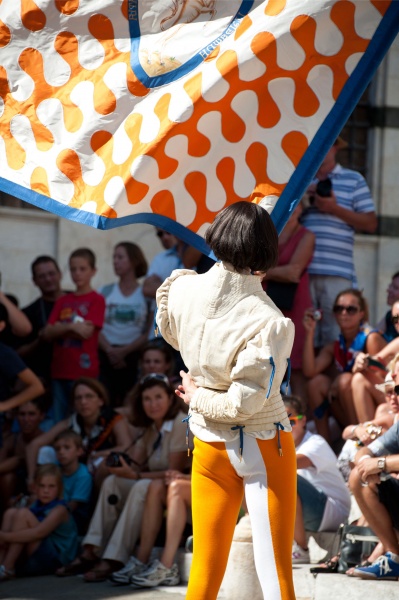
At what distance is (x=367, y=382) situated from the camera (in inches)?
283

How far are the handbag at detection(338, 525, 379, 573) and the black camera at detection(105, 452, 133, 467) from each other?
191 cm

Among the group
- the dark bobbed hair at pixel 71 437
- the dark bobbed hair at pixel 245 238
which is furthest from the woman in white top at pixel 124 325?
the dark bobbed hair at pixel 245 238

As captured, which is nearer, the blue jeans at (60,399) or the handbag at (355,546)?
the handbag at (355,546)

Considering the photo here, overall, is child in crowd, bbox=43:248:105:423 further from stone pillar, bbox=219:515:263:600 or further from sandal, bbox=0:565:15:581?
stone pillar, bbox=219:515:263:600

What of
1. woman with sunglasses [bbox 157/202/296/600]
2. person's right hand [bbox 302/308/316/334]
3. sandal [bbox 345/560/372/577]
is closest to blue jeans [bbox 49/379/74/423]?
person's right hand [bbox 302/308/316/334]

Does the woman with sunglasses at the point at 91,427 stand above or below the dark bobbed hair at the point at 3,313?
below

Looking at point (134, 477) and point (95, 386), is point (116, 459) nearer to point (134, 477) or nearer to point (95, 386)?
point (134, 477)

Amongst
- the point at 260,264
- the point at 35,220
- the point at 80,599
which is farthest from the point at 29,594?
the point at 35,220

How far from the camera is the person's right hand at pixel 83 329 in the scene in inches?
335

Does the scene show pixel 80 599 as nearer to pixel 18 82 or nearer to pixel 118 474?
pixel 118 474

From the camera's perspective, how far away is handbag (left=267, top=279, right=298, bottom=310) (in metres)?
8.17

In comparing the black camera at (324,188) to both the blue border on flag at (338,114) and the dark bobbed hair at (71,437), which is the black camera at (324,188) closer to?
the dark bobbed hair at (71,437)

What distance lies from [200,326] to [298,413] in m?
3.11

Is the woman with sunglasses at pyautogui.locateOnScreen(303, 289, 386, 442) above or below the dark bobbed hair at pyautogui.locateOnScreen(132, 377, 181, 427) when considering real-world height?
above
